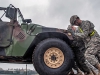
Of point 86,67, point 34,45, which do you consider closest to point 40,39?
point 34,45

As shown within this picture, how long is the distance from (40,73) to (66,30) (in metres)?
1.35

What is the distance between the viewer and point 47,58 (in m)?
4.95

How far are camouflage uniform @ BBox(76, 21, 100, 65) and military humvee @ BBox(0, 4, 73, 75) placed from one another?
397 mm

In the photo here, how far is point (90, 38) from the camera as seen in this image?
5.65 metres

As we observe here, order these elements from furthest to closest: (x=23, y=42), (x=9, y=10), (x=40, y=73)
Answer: (x=9, y=10) < (x=23, y=42) < (x=40, y=73)

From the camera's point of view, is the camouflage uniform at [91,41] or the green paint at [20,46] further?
the camouflage uniform at [91,41]

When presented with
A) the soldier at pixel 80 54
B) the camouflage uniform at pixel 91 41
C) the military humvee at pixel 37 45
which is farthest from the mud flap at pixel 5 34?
the camouflage uniform at pixel 91 41

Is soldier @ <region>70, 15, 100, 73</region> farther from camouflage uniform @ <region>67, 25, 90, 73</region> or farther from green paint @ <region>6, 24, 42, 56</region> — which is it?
green paint @ <region>6, 24, 42, 56</region>

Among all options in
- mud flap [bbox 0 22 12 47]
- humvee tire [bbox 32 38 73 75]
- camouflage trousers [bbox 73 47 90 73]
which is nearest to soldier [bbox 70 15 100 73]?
camouflage trousers [bbox 73 47 90 73]

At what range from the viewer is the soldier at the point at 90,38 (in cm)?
535

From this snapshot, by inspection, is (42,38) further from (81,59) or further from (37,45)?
(81,59)

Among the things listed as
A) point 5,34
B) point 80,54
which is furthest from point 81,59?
point 5,34

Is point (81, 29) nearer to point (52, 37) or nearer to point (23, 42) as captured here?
point (52, 37)

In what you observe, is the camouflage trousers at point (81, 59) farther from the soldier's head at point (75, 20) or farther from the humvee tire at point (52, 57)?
the humvee tire at point (52, 57)
